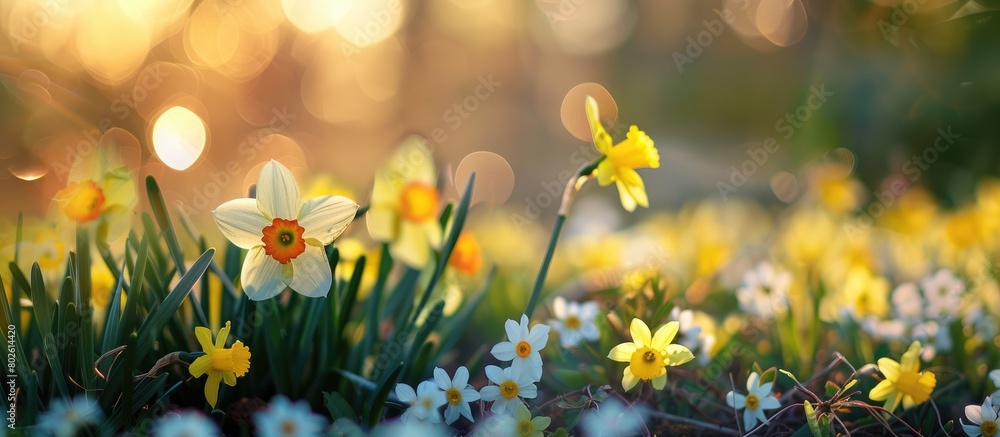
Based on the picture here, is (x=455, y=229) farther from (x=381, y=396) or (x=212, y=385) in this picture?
(x=212, y=385)

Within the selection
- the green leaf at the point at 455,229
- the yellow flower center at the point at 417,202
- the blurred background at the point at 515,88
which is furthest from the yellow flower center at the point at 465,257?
the blurred background at the point at 515,88

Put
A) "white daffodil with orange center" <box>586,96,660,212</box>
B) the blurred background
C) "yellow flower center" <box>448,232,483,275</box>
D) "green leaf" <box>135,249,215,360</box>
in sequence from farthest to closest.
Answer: the blurred background, "yellow flower center" <box>448,232,483,275</box>, "white daffodil with orange center" <box>586,96,660,212</box>, "green leaf" <box>135,249,215,360</box>

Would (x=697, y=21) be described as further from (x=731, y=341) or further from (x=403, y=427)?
(x=403, y=427)

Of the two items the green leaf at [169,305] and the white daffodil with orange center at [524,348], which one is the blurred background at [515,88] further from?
the white daffodil with orange center at [524,348]

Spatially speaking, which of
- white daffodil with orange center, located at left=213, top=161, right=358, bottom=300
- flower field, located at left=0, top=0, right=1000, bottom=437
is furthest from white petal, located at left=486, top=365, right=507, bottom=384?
white daffodil with orange center, located at left=213, top=161, right=358, bottom=300

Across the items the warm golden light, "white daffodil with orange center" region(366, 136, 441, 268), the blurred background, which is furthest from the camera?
the warm golden light

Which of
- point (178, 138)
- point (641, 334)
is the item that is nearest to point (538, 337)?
point (641, 334)

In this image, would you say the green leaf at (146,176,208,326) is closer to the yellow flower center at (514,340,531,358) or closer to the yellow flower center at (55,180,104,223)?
the yellow flower center at (55,180,104,223)
